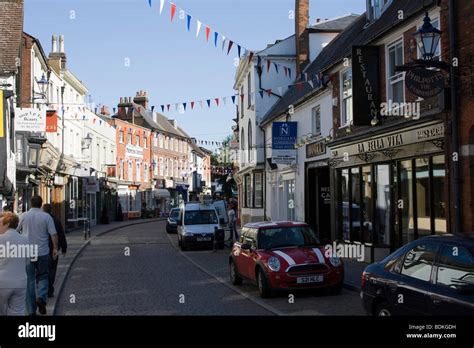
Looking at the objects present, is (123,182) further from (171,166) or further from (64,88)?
(64,88)

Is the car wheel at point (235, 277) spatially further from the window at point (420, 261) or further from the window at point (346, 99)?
the window at point (346, 99)

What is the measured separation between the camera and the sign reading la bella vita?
67.1 ft

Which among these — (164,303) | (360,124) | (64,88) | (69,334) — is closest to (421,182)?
(360,124)

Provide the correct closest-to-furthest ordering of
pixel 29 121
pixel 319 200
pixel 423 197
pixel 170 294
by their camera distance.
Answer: pixel 170 294 → pixel 423 197 → pixel 29 121 → pixel 319 200

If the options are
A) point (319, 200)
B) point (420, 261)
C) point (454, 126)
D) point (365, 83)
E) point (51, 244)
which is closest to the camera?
point (420, 261)

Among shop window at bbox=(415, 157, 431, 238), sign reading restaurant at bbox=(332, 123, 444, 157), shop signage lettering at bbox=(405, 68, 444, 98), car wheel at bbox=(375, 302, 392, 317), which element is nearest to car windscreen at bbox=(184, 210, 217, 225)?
sign reading restaurant at bbox=(332, 123, 444, 157)

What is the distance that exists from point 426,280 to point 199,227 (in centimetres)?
1858

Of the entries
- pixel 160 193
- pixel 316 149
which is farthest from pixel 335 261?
pixel 160 193

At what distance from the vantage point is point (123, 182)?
55531mm

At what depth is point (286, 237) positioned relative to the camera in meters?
12.4

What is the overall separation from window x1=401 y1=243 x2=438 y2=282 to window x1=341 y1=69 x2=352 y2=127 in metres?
11.6

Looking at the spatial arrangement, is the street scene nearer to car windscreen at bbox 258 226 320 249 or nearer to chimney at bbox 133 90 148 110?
car windscreen at bbox 258 226 320 249

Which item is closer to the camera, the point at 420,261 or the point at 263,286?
the point at 420,261

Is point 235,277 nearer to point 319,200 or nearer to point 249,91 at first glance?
point 319,200
